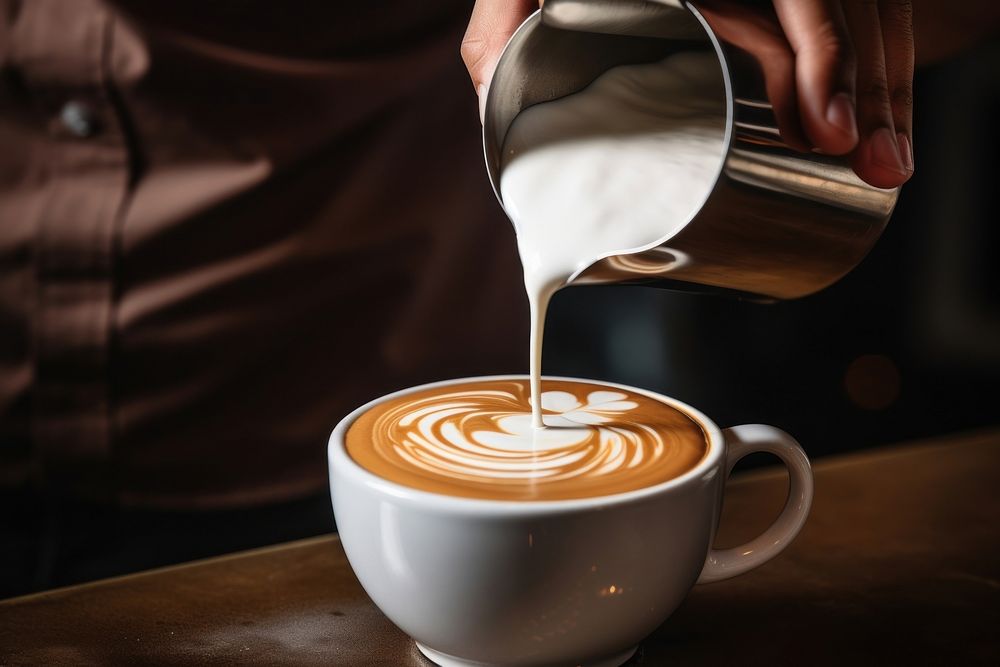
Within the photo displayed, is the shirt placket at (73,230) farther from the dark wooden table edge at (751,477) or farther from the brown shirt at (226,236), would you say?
the dark wooden table edge at (751,477)

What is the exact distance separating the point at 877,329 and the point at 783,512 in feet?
5.88

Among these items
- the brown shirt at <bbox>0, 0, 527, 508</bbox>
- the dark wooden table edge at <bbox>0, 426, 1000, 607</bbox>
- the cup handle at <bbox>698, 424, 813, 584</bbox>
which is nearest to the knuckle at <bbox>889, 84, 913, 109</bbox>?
the cup handle at <bbox>698, 424, 813, 584</bbox>

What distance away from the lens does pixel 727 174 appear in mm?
644

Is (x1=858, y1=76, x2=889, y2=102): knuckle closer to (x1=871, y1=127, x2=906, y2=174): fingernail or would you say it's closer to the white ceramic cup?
(x1=871, y1=127, x2=906, y2=174): fingernail

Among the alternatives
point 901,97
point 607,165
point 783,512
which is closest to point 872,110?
point 901,97

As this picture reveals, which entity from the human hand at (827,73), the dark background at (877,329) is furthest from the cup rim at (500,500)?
the dark background at (877,329)

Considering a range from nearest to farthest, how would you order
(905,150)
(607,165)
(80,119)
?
1. (905,150)
2. (607,165)
3. (80,119)

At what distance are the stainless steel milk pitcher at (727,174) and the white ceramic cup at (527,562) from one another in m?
0.17

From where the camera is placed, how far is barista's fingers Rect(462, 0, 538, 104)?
3.21 feet

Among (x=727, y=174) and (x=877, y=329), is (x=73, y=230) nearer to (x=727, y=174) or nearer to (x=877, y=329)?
(x=727, y=174)

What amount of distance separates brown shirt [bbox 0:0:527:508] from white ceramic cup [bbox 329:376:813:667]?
0.56 m

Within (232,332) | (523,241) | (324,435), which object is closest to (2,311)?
(232,332)

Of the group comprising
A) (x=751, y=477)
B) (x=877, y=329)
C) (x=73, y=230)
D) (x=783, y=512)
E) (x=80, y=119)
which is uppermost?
(x=80, y=119)

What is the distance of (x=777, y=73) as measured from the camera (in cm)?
66
